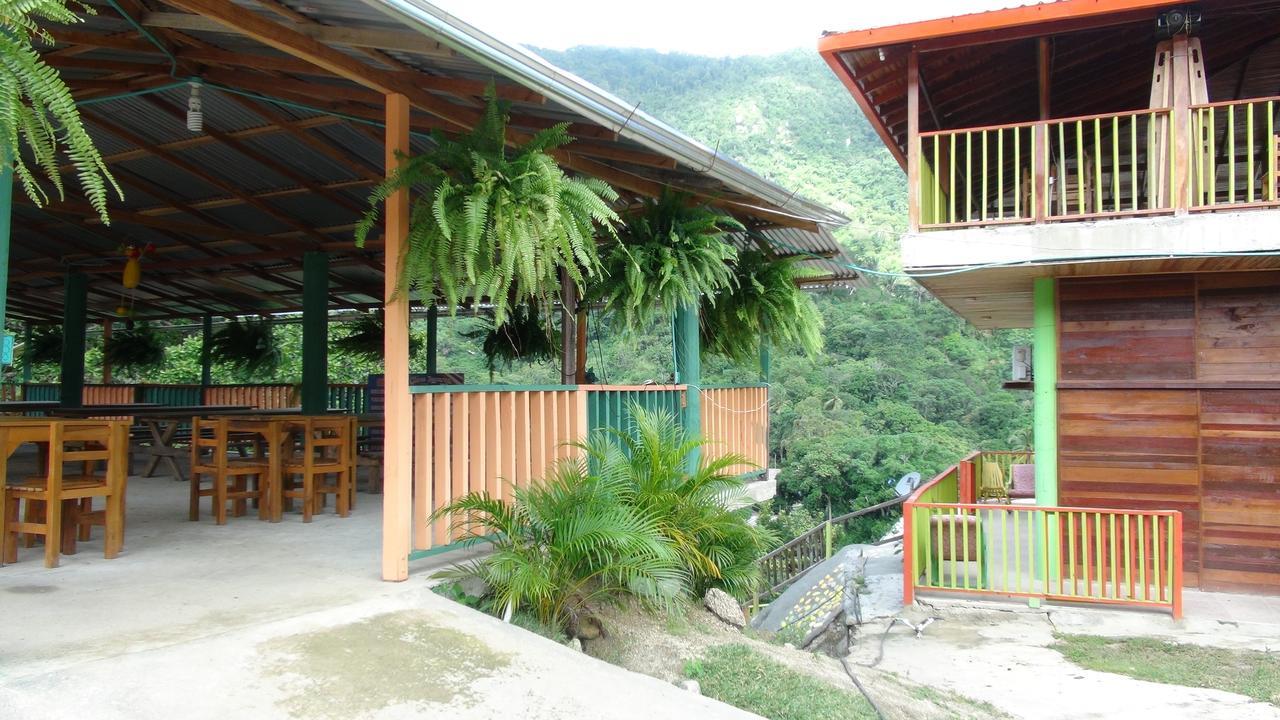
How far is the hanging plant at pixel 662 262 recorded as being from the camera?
6445 mm

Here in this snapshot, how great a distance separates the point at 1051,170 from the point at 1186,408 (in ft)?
8.96

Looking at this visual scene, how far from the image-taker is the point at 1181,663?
550 cm

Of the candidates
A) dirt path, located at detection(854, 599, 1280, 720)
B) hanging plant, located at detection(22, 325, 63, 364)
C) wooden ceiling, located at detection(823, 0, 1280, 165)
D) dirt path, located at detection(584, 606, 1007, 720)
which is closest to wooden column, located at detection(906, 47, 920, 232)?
wooden ceiling, located at detection(823, 0, 1280, 165)

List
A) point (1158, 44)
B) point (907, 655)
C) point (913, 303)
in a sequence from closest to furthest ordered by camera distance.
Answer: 1. point (907, 655)
2. point (1158, 44)
3. point (913, 303)

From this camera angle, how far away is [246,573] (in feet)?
14.8

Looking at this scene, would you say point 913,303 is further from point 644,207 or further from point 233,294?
point 644,207

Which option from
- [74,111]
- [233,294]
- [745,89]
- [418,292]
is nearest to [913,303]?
[745,89]

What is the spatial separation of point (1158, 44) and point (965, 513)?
3916mm

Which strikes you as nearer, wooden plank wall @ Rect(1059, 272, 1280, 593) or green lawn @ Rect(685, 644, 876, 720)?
green lawn @ Rect(685, 644, 876, 720)

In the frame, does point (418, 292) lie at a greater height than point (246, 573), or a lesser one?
greater

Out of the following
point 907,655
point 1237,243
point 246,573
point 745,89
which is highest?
point 745,89

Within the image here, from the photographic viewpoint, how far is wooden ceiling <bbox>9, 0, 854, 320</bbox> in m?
4.57

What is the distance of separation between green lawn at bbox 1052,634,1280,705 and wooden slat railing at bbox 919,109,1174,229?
3100mm

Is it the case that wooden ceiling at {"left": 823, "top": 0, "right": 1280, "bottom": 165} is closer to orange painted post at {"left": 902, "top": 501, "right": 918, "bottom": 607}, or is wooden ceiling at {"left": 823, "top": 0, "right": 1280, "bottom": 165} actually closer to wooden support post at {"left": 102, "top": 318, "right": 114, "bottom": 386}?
orange painted post at {"left": 902, "top": 501, "right": 918, "bottom": 607}
